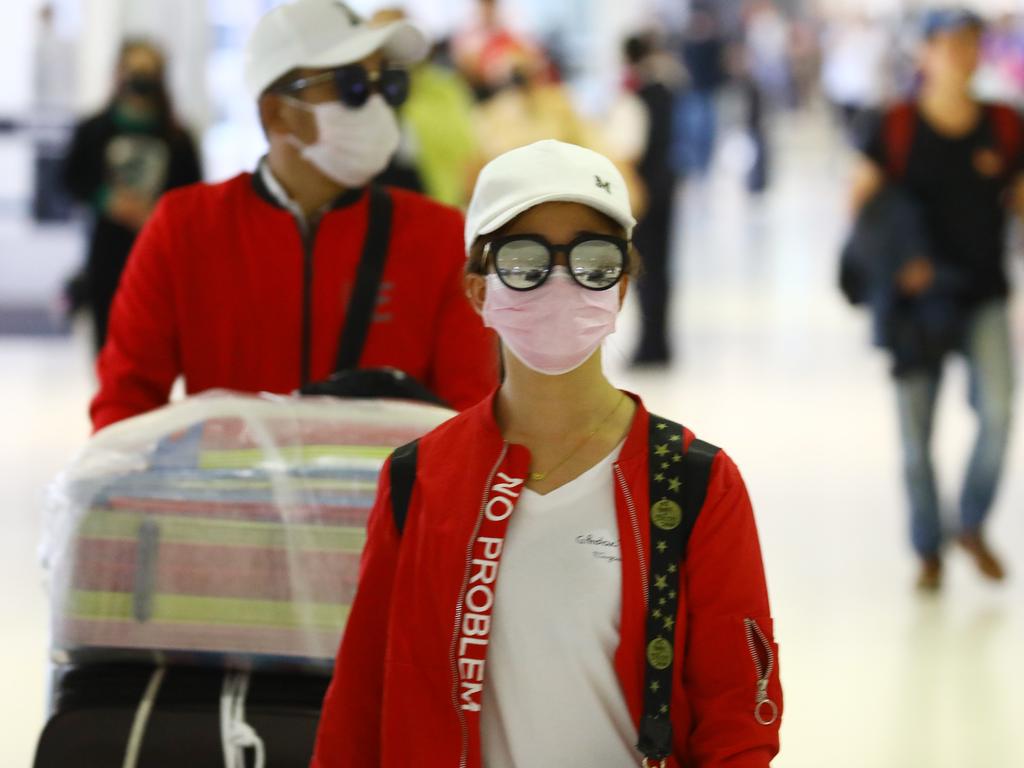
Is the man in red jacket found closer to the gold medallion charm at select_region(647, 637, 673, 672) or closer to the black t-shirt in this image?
the gold medallion charm at select_region(647, 637, 673, 672)

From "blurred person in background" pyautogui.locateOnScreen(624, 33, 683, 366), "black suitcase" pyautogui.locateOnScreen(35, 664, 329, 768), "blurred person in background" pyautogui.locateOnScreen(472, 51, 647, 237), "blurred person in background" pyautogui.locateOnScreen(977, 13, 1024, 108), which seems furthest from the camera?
"blurred person in background" pyautogui.locateOnScreen(977, 13, 1024, 108)

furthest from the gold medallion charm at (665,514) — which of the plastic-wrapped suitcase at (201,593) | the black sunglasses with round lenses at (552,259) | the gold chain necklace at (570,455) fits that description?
the plastic-wrapped suitcase at (201,593)

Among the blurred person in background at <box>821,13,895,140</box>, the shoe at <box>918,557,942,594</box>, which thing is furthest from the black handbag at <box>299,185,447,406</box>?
the blurred person in background at <box>821,13,895,140</box>

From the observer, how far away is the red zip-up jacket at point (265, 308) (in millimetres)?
3041

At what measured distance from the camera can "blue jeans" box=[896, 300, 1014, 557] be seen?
575cm

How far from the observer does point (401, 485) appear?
197 centimetres

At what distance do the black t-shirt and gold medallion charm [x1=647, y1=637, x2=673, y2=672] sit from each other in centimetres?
405

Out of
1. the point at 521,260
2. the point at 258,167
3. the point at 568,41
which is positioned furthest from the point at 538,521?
the point at 568,41

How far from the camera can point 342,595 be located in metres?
2.62

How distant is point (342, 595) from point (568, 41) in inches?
1065

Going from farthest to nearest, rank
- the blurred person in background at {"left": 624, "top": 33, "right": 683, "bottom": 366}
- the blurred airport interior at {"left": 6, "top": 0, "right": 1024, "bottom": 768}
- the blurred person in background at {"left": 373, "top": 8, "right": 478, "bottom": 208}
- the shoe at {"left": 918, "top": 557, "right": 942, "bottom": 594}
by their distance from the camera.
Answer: the blurred person in background at {"left": 624, "top": 33, "right": 683, "bottom": 366}
the blurred person in background at {"left": 373, "top": 8, "right": 478, "bottom": 208}
the shoe at {"left": 918, "top": 557, "right": 942, "bottom": 594}
the blurred airport interior at {"left": 6, "top": 0, "right": 1024, "bottom": 768}

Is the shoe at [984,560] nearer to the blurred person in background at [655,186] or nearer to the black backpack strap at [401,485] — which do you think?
the black backpack strap at [401,485]

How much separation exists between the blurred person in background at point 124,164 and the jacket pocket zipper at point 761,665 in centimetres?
489

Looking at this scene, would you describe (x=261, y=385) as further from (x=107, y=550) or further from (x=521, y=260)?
(x=521, y=260)
